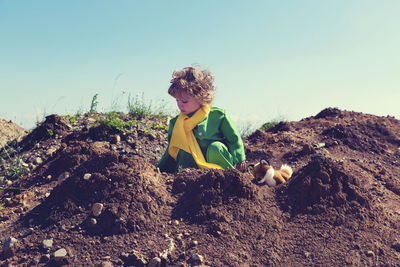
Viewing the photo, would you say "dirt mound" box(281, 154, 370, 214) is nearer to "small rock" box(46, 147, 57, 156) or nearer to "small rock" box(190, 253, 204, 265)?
"small rock" box(190, 253, 204, 265)

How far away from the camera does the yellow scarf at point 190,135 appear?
4.91 m

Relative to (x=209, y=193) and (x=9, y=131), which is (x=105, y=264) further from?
(x=9, y=131)

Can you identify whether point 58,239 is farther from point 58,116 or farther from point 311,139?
point 311,139

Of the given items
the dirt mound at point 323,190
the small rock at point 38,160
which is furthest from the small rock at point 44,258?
the small rock at point 38,160

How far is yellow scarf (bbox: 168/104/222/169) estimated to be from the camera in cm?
491

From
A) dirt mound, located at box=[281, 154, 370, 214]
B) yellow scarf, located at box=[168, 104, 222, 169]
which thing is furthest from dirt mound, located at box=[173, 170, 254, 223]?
yellow scarf, located at box=[168, 104, 222, 169]

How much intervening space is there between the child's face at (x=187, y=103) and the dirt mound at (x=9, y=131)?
4834 millimetres

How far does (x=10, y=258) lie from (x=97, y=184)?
1008 mm

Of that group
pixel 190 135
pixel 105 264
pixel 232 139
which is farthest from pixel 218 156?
pixel 105 264

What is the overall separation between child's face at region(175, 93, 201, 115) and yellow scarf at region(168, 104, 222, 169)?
0.22ft

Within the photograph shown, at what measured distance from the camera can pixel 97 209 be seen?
374cm

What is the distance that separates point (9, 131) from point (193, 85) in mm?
Answer: 6314

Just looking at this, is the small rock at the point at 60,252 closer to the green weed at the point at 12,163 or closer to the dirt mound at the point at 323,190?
the dirt mound at the point at 323,190

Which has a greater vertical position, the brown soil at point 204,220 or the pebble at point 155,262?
the brown soil at point 204,220
